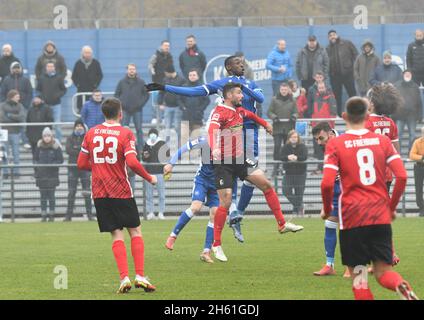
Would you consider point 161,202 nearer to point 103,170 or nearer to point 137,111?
point 137,111

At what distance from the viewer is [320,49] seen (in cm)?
2583

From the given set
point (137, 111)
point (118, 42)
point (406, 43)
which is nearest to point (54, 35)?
point (118, 42)

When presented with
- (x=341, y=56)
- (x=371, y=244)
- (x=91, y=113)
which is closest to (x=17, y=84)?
(x=91, y=113)

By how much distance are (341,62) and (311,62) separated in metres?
0.80

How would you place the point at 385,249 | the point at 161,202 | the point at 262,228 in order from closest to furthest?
the point at 385,249, the point at 262,228, the point at 161,202

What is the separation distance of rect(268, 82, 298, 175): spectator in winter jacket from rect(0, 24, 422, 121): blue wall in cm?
359

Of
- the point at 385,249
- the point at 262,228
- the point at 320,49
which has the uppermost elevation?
the point at 320,49

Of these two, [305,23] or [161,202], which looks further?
[305,23]

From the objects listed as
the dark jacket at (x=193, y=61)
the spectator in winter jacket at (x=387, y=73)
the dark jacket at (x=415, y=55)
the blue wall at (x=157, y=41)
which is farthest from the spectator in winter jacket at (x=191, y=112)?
the dark jacket at (x=415, y=55)

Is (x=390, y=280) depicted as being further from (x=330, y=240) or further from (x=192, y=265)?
(x=192, y=265)

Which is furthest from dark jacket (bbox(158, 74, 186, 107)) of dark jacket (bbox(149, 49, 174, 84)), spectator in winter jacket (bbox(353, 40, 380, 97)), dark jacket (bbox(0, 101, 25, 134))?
spectator in winter jacket (bbox(353, 40, 380, 97))

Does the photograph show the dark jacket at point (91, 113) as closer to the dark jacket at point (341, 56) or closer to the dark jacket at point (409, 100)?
the dark jacket at point (341, 56)

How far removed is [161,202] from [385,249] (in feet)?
49.1

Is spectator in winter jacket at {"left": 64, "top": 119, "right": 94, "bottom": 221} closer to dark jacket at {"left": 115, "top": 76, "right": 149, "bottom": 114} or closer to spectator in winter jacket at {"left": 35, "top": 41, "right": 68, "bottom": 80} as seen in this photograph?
dark jacket at {"left": 115, "top": 76, "right": 149, "bottom": 114}
